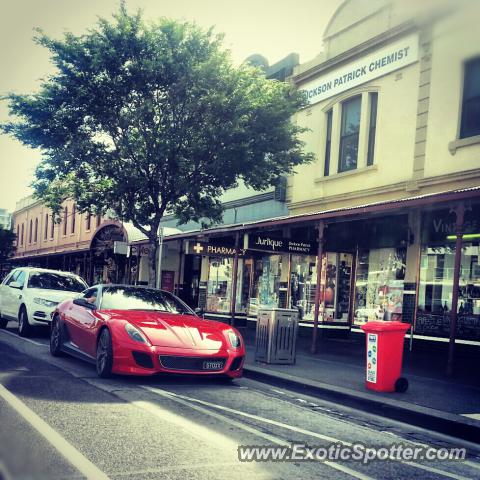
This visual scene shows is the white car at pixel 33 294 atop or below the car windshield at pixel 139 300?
below

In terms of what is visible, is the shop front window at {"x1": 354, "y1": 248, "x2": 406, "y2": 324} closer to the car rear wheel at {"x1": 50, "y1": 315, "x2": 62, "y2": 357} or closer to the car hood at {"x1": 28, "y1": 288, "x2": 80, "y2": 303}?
the car hood at {"x1": 28, "y1": 288, "x2": 80, "y2": 303}

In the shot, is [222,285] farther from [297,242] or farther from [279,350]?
[279,350]

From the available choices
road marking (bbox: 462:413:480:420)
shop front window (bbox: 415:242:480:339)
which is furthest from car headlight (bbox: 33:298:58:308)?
road marking (bbox: 462:413:480:420)

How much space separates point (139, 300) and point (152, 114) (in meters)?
6.68

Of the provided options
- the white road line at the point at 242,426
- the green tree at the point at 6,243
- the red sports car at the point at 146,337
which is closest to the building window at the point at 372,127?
the red sports car at the point at 146,337

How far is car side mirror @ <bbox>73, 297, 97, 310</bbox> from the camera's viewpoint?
8.77 metres

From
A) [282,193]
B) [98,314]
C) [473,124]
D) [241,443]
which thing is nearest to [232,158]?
[282,193]

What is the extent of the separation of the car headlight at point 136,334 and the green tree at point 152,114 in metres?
7.31

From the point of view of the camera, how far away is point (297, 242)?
15266 mm

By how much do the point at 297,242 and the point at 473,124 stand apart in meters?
5.25

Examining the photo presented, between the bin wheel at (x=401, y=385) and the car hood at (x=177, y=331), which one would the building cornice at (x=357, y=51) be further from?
the car hood at (x=177, y=331)

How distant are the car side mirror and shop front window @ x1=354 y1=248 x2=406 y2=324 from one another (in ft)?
26.1

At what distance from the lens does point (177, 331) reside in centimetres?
766

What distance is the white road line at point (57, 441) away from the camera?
382 cm
